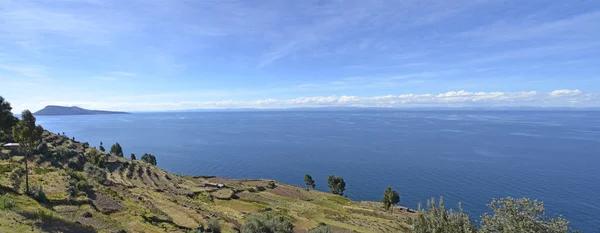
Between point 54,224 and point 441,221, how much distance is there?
36129 millimetres

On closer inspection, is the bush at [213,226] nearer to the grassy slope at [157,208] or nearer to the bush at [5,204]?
the grassy slope at [157,208]

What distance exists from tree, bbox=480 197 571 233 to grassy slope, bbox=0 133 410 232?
35.0 meters

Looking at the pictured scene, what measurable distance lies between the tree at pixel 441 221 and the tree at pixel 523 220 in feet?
7.86

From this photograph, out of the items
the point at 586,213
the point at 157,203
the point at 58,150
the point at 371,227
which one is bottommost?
the point at 586,213

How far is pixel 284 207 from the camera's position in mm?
75812

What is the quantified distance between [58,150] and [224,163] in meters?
89.2

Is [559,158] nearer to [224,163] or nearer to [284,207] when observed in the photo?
[284,207]

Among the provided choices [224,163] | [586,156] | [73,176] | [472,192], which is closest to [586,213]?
[472,192]

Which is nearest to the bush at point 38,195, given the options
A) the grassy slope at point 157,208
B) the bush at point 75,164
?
the grassy slope at point 157,208

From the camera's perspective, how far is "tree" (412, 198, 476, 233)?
27297 mm

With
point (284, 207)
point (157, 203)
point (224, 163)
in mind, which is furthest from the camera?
point (224, 163)

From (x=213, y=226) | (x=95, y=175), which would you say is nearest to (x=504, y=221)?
(x=213, y=226)

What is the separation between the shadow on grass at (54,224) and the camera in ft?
88.0

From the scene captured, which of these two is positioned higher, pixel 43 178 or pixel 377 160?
pixel 43 178
